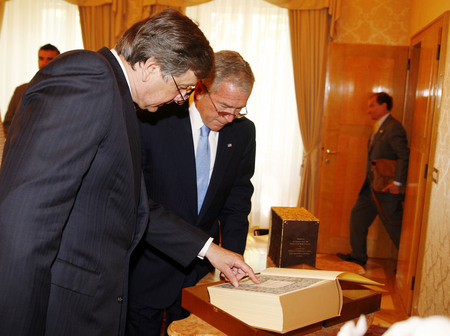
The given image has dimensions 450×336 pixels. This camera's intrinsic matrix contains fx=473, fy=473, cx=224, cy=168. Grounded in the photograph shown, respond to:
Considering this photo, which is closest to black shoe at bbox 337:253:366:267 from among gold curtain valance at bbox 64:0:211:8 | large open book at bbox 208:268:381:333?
gold curtain valance at bbox 64:0:211:8

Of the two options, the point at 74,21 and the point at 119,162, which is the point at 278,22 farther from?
the point at 119,162

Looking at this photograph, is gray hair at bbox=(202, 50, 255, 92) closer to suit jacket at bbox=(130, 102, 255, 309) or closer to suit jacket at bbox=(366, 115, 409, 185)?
suit jacket at bbox=(130, 102, 255, 309)

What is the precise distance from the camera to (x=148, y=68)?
51.2 inches

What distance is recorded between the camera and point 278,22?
18.6ft

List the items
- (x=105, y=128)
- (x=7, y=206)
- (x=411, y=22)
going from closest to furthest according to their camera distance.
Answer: (x=7, y=206), (x=105, y=128), (x=411, y=22)

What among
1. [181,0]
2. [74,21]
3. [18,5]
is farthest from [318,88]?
[18,5]

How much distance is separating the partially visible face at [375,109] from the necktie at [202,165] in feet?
10.9

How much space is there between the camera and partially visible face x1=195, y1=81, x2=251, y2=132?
6.40ft

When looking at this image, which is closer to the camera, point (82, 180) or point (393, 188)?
point (82, 180)

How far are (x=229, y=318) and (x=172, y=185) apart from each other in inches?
29.9

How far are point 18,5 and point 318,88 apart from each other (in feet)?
12.6

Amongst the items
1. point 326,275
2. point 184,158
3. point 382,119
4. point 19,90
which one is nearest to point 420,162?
point 382,119

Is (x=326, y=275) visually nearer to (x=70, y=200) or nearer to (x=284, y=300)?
(x=284, y=300)

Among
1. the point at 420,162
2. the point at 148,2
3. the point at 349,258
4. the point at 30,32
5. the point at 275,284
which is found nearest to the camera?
the point at 275,284
